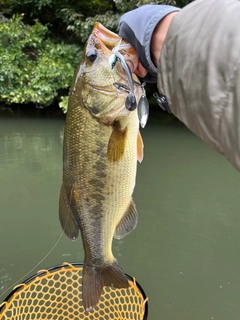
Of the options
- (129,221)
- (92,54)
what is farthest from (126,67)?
(129,221)

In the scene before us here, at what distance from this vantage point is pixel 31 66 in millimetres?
9922

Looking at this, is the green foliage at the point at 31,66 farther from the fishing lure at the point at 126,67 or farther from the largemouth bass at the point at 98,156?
the fishing lure at the point at 126,67

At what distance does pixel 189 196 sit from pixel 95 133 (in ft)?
12.6

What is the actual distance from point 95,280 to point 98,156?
587mm

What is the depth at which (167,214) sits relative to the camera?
443cm

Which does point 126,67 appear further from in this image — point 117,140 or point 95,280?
point 95,280

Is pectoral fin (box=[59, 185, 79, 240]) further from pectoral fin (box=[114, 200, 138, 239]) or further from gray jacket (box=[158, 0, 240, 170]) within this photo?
gray jacket (box=[158, 0, 240, 170])

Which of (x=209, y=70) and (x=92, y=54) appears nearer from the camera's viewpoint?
(x=209, y=70)

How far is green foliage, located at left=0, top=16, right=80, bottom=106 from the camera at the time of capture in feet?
31.6

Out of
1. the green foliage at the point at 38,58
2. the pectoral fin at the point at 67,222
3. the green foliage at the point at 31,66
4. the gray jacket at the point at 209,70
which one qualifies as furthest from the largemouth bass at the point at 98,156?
the green foliage at the point at 31,66

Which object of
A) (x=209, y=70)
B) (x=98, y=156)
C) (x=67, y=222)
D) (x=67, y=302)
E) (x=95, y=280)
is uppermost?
(x=209, y=70)

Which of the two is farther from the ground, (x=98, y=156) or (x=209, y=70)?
(x=209, y=70)

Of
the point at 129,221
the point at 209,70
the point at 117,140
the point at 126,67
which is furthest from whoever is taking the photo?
the point at 129,221

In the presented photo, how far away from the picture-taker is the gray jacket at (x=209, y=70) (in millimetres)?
768
